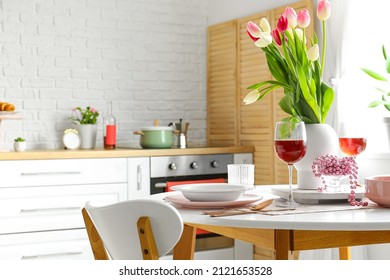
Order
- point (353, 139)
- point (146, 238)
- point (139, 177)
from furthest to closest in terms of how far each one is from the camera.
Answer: point (139, 177) → point (353, 139) → point (146, 238)

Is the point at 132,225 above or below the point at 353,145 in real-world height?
below

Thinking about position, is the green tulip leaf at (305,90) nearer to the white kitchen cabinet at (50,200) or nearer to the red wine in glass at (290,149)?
the red wine in glass at (290,149)

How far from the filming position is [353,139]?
2408mm

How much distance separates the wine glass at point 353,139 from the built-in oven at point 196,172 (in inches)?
80.5

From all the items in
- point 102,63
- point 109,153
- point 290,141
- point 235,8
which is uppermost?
point 235,8

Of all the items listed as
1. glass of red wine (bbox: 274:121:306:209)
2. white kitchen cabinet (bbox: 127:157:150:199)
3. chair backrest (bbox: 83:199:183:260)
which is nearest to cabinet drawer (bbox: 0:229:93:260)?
white kitchen cabinet (bbox: 127:157:150:199)

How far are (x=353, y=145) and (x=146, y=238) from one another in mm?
1013

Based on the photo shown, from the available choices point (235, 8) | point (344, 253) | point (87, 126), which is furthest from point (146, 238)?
point (235, 8)

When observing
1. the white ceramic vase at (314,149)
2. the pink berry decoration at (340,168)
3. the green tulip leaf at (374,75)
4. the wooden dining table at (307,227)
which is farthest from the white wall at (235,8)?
the wooden dining table at (307,227)

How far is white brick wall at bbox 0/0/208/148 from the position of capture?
455 cm

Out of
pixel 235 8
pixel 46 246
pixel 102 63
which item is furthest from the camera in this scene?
pixel 235 8

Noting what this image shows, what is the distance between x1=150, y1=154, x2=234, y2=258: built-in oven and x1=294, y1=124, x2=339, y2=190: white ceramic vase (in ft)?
6.80

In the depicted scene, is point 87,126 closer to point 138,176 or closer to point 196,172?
point 138,176

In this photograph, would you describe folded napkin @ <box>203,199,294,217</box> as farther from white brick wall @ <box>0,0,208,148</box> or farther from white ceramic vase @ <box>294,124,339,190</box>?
white brick wall @ <box>0,0,208,148</box>
